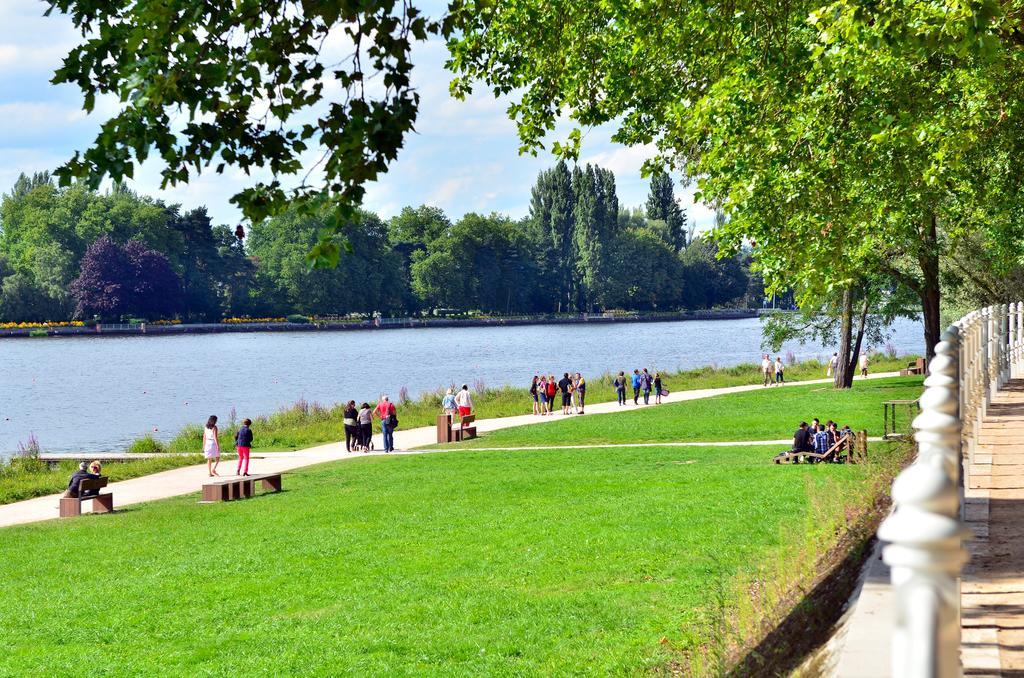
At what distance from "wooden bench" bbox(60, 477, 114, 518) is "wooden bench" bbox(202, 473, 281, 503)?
1.92 meters

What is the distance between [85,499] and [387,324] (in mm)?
139451

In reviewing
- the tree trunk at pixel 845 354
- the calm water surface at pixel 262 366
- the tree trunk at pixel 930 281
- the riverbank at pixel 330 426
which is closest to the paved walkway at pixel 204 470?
the riverbank at pixel 330 426

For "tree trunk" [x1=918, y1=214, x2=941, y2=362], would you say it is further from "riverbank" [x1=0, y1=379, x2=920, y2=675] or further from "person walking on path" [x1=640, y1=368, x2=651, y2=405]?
"riverbank" [x1=0, y1=379, x2=920, y2=675]

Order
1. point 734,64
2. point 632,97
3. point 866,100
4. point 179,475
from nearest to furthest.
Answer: point 866,100 < point 734,64 < point 632,97 < point 179,475

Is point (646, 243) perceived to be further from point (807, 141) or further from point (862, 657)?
point (862, 657)

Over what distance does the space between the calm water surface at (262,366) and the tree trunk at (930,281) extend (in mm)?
29322

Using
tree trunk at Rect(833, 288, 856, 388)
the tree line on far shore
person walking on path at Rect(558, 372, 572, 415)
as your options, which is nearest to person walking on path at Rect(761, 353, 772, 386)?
tree trunk at Rect(833, 288, 856, 388)

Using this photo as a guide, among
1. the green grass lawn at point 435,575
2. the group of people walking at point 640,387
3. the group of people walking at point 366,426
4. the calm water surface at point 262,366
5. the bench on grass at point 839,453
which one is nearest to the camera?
the green grass lawn at point 435,575

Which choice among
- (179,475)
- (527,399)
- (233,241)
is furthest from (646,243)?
(179,475)

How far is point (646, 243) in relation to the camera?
514 feet

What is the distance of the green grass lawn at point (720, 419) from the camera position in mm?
30875

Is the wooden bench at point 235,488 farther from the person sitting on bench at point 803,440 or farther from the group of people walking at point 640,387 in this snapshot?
the group of people walking at point 640,387

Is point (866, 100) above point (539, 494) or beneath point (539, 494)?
above

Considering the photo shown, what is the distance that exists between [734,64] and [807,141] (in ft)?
4.45
